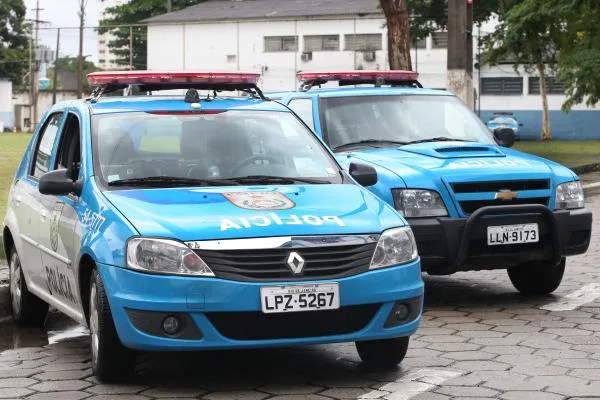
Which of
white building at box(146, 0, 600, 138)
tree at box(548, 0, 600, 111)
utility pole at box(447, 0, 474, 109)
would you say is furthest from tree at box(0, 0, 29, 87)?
utility pole at box(447, 0, 474, 109)

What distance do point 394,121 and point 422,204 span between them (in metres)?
1.77

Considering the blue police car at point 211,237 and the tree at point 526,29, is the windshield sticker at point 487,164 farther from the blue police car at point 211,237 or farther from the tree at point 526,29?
the tree at point 526,29

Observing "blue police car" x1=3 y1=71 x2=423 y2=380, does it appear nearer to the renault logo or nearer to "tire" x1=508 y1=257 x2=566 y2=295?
the renault logo

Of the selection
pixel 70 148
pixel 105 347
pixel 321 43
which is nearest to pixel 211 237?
pixel 105 347

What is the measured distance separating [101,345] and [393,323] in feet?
4.85

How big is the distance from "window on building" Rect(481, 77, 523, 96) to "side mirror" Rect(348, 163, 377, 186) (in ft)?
222

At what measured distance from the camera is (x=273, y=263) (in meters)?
6.27

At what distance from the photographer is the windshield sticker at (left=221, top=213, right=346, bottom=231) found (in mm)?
6355

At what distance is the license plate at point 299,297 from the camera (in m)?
6.23

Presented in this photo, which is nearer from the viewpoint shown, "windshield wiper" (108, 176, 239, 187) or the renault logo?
the renault logo

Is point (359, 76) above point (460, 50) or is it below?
below

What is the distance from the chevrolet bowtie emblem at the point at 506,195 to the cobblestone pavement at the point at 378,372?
0.80m

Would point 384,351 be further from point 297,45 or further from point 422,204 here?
point 297,45

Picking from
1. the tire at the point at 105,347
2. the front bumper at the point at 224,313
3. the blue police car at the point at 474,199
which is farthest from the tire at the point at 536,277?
the tire at the point at 105,347
